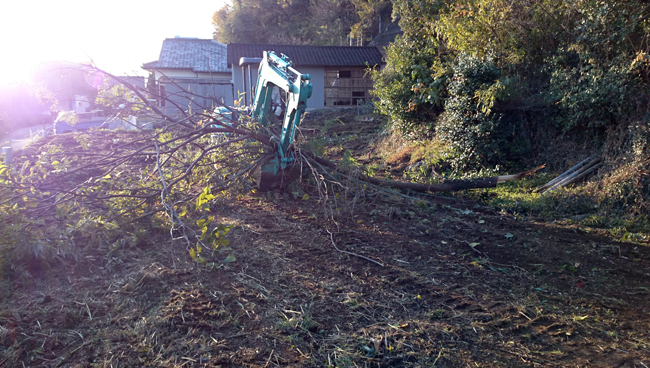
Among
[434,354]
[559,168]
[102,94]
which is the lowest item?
[434,354]

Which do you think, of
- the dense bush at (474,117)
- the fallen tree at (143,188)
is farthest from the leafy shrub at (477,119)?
the fallen tree at (143,188)

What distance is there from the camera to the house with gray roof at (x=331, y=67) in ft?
72.1

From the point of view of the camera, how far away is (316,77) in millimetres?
22578

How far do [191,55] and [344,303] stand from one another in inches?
1155

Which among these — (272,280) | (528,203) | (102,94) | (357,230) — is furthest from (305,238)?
(528,203)

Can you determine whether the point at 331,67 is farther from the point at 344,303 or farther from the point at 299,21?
the point at 344,303

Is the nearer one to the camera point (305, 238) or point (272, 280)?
point (272, 280)

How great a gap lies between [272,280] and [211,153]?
3.32 meters

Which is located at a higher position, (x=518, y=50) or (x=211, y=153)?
(x=518, y=50)

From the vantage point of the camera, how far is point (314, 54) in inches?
881

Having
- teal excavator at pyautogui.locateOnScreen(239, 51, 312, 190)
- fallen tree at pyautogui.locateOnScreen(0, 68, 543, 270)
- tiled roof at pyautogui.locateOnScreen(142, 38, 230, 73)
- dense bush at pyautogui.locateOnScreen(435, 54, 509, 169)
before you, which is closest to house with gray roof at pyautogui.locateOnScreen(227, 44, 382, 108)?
tiled roof at pyautogui.locateOnScreen(142, 38, 230, 73)

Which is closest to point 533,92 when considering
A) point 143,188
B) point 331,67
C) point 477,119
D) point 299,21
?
point 477,119

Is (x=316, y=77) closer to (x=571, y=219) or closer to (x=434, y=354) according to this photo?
(x=571, y=219)

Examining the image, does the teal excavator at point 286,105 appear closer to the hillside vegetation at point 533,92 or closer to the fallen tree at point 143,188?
the fallen tree at point 143,188
